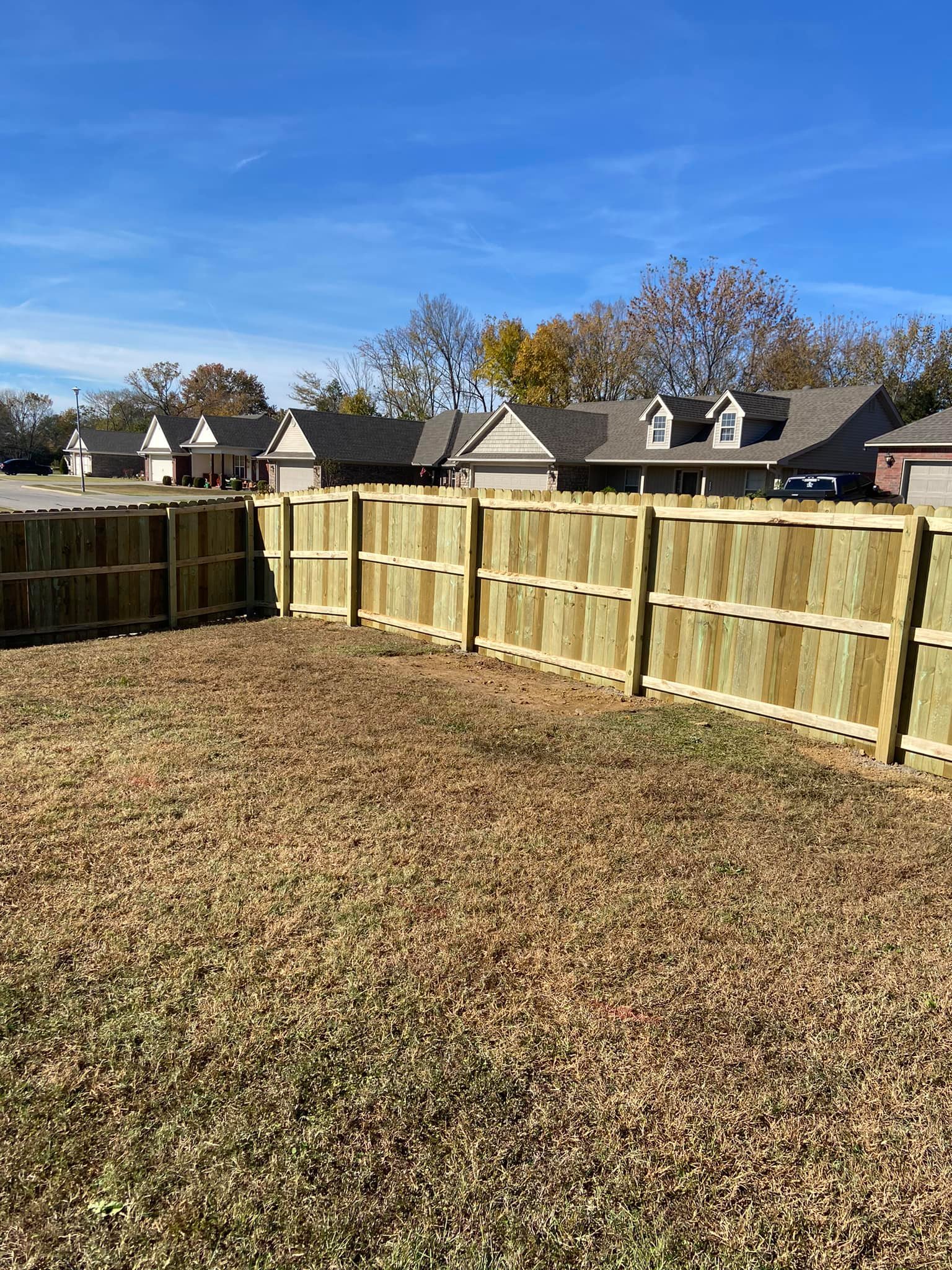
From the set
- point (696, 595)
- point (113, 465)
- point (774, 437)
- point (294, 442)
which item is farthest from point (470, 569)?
point (113, 465)

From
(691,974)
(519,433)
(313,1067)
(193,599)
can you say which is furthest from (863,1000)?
(519,433)

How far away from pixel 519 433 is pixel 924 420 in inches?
576

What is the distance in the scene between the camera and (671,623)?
8625 mm

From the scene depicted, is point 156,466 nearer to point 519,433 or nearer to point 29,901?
point 519,433

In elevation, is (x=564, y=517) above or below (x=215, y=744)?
above

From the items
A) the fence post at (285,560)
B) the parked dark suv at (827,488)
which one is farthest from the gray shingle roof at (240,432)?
the fence post at (285,560)

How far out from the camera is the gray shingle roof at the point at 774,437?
32.9 metres

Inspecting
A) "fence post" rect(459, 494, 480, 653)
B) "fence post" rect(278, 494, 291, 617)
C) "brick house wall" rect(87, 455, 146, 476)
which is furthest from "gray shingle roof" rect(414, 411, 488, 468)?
"brick house wall" rect(87, 455, 146, 476)

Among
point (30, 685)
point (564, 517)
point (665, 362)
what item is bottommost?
point (30, 685)

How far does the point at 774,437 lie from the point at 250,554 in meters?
25.5

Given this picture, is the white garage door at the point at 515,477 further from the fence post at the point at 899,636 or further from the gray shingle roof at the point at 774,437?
the fence post at the point at 899,636

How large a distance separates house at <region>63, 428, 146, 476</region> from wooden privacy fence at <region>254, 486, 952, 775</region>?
73.0m

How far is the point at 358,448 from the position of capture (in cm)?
4281

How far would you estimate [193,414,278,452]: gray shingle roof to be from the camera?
58719mm
